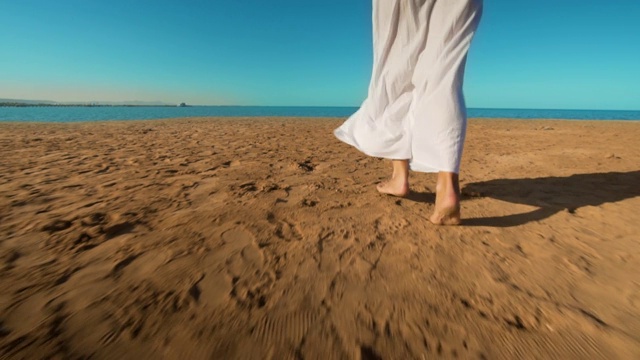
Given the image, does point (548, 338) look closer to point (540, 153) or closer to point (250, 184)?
point (250, 184)

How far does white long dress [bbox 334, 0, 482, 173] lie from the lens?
1632 mm

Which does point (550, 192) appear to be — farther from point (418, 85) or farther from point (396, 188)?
point (418, 85)

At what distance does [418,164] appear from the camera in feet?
5.93

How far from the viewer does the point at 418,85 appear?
1848 mm

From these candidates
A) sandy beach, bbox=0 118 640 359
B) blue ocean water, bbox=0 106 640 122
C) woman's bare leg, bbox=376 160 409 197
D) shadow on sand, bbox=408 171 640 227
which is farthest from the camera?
blue ocean water, bbox=0 106 640 122

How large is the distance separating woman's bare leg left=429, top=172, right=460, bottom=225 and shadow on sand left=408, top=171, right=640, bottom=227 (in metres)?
0.13

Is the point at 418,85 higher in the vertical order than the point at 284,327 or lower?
higher

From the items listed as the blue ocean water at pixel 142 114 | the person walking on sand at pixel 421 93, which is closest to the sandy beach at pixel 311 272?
the person walking on sand at pixel 421 93

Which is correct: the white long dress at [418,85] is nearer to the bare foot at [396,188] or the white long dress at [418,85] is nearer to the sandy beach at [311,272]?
the bare foot at [396,188]

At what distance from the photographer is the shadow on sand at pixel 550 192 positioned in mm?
1908

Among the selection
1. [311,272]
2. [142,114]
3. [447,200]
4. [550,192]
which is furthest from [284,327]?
[142,114]

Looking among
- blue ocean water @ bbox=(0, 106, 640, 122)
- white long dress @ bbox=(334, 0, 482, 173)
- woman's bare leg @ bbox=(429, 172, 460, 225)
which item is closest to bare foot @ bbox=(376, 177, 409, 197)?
white long dress @ bbox=(334, 0, 482, 173)

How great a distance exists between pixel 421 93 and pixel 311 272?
1314 millimetres

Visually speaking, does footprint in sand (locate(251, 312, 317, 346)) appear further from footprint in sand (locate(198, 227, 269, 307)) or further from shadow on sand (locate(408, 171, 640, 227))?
shadow on sand (locate(408, 171, 640, 227))
